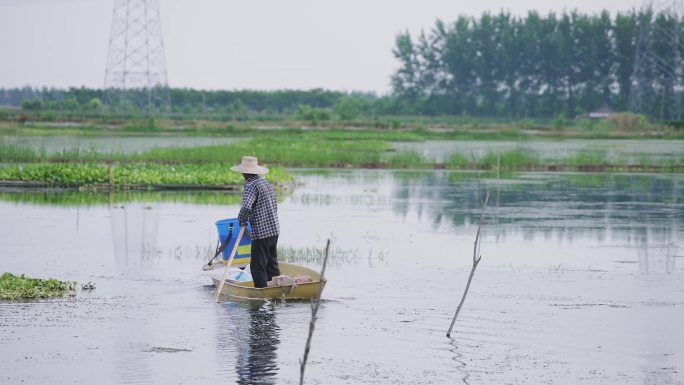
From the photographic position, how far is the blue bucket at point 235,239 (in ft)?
41.9

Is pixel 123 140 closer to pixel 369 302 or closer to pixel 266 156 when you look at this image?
pixel 266 156

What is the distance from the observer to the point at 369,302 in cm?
1278

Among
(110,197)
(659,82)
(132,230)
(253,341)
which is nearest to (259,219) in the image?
(253,341)

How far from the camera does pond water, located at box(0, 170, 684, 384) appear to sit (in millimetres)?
9609

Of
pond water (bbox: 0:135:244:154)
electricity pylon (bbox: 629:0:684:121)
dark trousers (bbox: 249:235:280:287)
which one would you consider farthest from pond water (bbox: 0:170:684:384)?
electricity pylon (bbox: 629:0:684:121)

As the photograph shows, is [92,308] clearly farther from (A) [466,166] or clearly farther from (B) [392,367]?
(A) [466,166]

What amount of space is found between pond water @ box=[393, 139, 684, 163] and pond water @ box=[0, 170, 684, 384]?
23.8 meters

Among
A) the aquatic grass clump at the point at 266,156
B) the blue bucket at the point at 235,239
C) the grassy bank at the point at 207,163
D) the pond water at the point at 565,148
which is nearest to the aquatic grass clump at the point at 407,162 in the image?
the grassy bank at the point at 207,163

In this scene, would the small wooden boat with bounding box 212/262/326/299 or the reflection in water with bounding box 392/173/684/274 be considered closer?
the small wooden boat with bounding box 212/262/326/299

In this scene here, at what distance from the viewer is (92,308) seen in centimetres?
1205

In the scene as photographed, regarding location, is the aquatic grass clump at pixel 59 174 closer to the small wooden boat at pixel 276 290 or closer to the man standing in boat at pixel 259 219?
the small wooden boat at pixel 276 290

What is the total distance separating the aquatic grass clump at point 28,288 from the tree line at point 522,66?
90.3 m

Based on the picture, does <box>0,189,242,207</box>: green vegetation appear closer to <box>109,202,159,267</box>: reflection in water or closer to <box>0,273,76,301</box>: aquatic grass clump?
<box>109,202,159,267</box>: reflection in water

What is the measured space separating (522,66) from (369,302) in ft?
309
